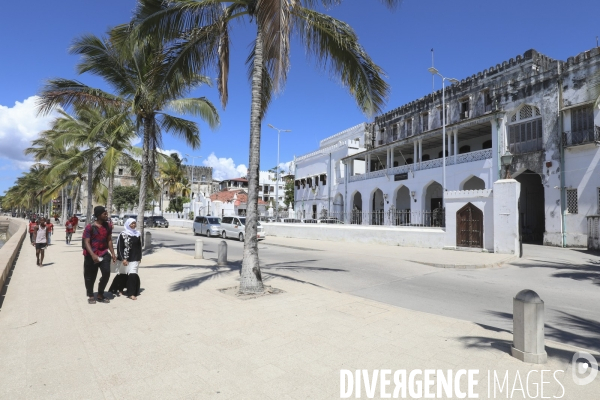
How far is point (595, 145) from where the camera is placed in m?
19.3

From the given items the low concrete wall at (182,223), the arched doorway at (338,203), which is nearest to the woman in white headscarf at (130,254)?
the arched doorway at (338,203)

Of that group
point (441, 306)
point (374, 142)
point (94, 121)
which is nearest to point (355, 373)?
point (441, 306)

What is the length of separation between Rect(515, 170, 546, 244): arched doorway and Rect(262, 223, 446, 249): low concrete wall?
1157 cm

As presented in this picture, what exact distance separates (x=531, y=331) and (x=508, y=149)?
23.3 meters

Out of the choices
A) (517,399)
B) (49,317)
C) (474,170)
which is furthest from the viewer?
(474,170)

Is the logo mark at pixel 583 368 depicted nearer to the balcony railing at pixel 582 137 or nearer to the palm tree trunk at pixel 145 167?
the palm tree trunk at pixel 145 167

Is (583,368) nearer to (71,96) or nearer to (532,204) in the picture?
(71,96)

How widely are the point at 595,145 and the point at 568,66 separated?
5.25 m

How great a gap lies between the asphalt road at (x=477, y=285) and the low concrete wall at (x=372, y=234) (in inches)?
166

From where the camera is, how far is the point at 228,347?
4.45m

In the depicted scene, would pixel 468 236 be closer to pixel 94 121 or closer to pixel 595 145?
pixel 595 145

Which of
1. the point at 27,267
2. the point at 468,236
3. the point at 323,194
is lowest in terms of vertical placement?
the point at 27,267

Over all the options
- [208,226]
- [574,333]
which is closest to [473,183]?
[208,226]

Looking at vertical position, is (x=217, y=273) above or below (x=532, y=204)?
below
